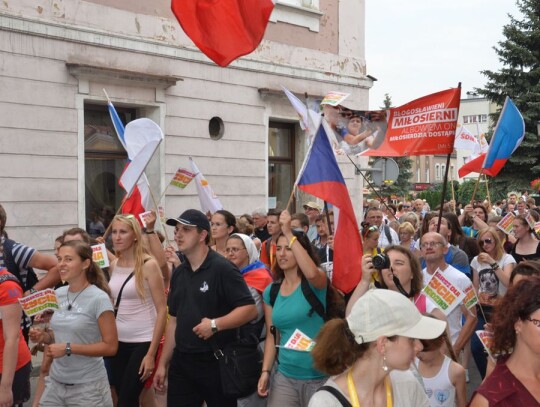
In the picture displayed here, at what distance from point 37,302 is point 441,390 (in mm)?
2616

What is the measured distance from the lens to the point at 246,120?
51.0 ft

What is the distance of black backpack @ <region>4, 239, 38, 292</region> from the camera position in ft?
19.3

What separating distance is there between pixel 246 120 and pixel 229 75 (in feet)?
3.33

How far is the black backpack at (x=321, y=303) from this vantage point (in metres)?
5.16

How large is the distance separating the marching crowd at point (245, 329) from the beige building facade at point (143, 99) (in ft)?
19.2

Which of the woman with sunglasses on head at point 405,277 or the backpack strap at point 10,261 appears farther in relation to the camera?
the backpack strap at point 10,261

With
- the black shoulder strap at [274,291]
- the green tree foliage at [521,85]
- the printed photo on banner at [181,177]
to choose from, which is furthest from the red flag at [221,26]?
the green tree foliage at [521,85]

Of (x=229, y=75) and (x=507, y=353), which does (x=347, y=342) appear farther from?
(x=229, y=75)

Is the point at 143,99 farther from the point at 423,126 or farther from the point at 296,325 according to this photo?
the point at 296,325

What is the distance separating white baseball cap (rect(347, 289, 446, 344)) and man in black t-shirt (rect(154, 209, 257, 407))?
208 centimetres

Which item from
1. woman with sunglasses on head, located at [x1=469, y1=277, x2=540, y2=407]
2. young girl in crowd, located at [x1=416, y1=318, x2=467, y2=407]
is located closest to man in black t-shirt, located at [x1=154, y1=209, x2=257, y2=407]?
young girl in crowd, located at [x1=416, y1=318, x2=467, y2=407]

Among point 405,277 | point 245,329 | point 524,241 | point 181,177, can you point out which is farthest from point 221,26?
point 524,241

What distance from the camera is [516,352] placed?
125 inches

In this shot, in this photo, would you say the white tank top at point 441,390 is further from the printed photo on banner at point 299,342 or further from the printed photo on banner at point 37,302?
the printed photo on banner at point 37,302
